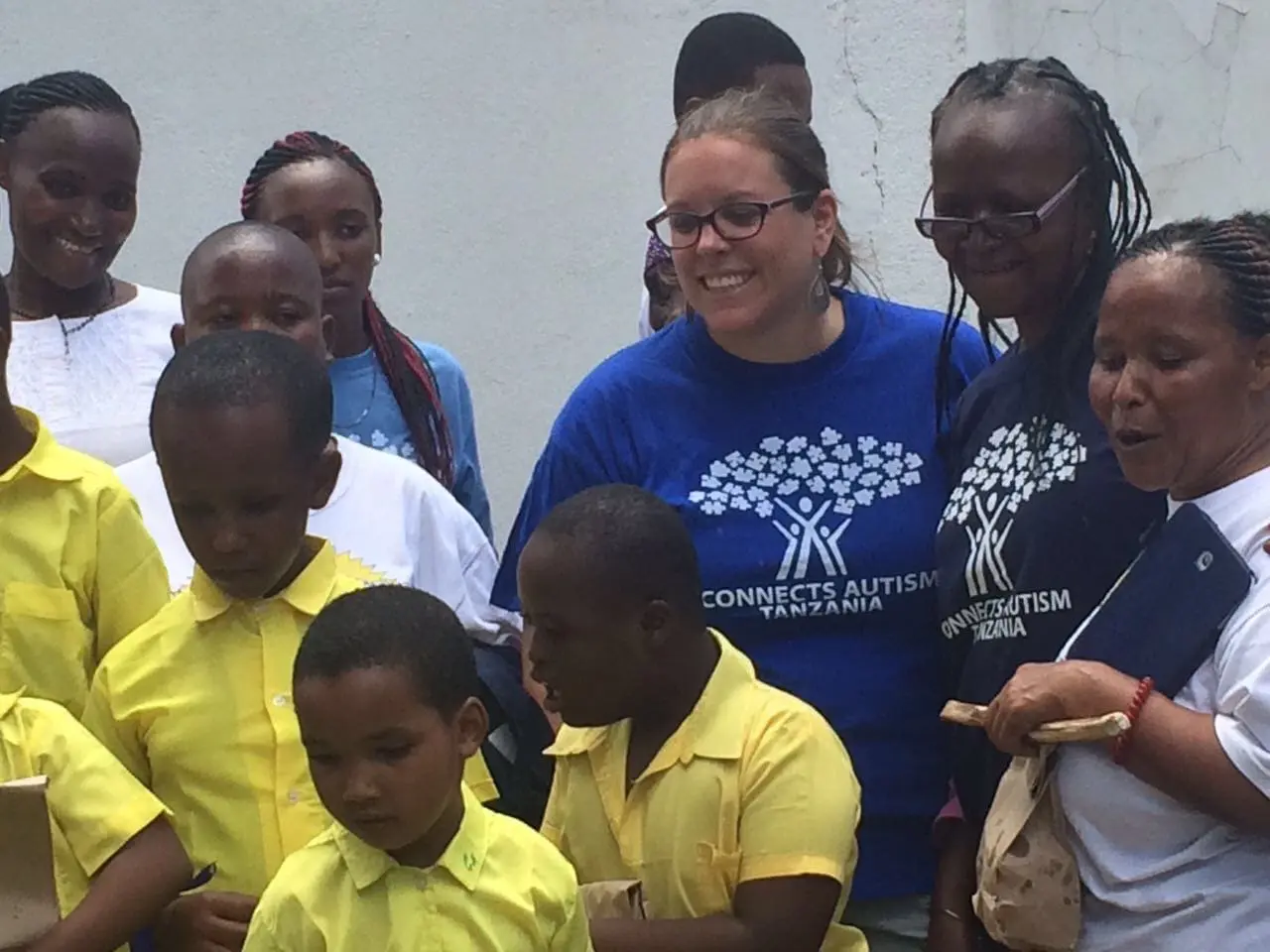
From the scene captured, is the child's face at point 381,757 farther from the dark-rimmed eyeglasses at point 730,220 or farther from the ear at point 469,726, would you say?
the dark-rimmed eyeglasses at point 730,220

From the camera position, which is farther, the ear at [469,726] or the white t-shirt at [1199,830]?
the ear at [469,726]

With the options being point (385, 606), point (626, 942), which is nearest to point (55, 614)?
point (385, 606)

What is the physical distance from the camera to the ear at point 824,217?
3.15 m

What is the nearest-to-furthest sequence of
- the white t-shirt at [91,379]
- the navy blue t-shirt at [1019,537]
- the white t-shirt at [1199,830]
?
the white t-shirt at [1199,830], the navy blue t-shirt at [1019,537], the white t-shirt at [91,379]

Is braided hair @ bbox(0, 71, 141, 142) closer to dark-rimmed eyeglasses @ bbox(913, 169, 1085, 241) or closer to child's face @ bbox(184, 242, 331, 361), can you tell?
child's face @ bbox(184, 242, 331, 361)

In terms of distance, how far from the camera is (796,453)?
3047 millimetres

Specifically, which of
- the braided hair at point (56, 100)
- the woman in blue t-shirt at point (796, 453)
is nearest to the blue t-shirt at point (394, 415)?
the woman in blue t-shirt at point (796, 453)

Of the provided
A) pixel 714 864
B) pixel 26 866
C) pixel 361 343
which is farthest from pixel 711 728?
pixel 361 343

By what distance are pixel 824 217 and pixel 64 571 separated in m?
1.33

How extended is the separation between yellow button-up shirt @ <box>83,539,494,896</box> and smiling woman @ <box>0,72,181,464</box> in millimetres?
990

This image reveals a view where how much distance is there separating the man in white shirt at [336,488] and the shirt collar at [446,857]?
2.51 ft

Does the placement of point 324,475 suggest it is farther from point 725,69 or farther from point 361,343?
point 725,69

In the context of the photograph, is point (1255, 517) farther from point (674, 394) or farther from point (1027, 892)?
point (674, 394)

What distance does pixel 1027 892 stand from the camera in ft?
8.04
